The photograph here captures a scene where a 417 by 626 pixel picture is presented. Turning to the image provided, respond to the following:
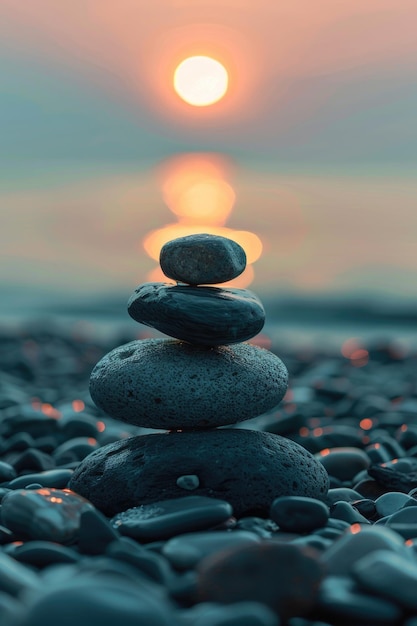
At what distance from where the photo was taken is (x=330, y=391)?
784cm

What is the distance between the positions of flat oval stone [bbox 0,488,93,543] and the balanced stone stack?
512 millimetres

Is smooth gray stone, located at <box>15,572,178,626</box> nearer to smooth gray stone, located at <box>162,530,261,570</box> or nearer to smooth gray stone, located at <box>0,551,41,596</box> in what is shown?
smooth gray stone, located at <box>0,551,41,596</box>

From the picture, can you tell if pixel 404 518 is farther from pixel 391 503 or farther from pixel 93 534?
pixel 93 534

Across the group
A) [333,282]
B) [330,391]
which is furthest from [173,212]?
[330,391]

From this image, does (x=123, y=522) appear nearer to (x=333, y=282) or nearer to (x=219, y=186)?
(x=333, y=282)

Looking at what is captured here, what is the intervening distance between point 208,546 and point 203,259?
5.40 feet

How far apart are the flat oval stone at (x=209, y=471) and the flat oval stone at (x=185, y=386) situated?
0.12m

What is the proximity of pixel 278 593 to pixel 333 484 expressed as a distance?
2.36 m

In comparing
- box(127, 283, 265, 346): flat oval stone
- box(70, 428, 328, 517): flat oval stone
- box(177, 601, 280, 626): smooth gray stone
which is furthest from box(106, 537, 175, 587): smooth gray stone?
box(127, 283, 265, 346): flat oval stone

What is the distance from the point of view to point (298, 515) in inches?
140

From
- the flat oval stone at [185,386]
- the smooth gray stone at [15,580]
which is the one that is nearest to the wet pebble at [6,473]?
the flat oval stone at [185,386]

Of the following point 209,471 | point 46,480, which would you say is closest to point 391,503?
point 209,471

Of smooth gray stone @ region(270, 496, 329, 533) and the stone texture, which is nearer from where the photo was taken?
the stone texture

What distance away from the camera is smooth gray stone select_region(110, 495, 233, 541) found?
11.3 feet
